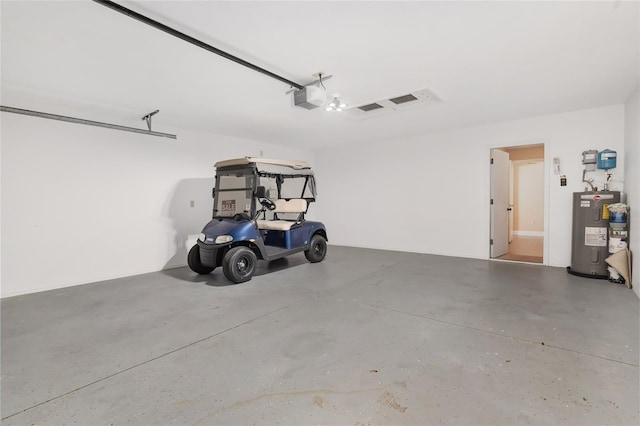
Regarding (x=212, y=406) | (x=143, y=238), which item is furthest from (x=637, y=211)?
(x=143, y=238)

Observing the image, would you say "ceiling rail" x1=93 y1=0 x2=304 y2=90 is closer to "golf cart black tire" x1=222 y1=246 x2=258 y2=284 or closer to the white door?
"golf cart black tire" x1=222 y1=246 x2=258 y2=284

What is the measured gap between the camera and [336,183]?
758 centimetres

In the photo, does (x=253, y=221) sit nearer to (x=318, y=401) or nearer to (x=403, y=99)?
(x=403, y=99)

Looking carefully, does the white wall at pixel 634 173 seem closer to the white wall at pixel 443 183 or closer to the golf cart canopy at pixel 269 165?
the white wall at pixel 443 183

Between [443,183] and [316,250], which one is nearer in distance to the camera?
[316,250]

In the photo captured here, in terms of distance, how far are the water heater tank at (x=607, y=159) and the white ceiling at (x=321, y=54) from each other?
2.40 feet

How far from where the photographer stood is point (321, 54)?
103 inches

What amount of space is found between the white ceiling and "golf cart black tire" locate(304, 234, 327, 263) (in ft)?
7.75

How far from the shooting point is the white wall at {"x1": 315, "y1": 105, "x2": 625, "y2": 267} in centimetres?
453

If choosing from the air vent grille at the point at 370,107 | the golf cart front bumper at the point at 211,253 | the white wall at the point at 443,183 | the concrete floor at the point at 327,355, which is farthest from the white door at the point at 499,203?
the golf cart front bumper at the point at 211,253

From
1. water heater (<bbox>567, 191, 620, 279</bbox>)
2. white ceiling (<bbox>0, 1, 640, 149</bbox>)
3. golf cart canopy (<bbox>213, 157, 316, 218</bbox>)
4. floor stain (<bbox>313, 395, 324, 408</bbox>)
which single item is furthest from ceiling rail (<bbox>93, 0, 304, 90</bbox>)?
Answer: water heater (<bbox>567, 191, 620, 279</bbox>)

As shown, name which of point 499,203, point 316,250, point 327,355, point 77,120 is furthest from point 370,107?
point 77,120

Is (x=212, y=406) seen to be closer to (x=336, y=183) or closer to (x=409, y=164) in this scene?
(x=409, y=164)

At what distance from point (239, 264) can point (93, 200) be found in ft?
8.13
